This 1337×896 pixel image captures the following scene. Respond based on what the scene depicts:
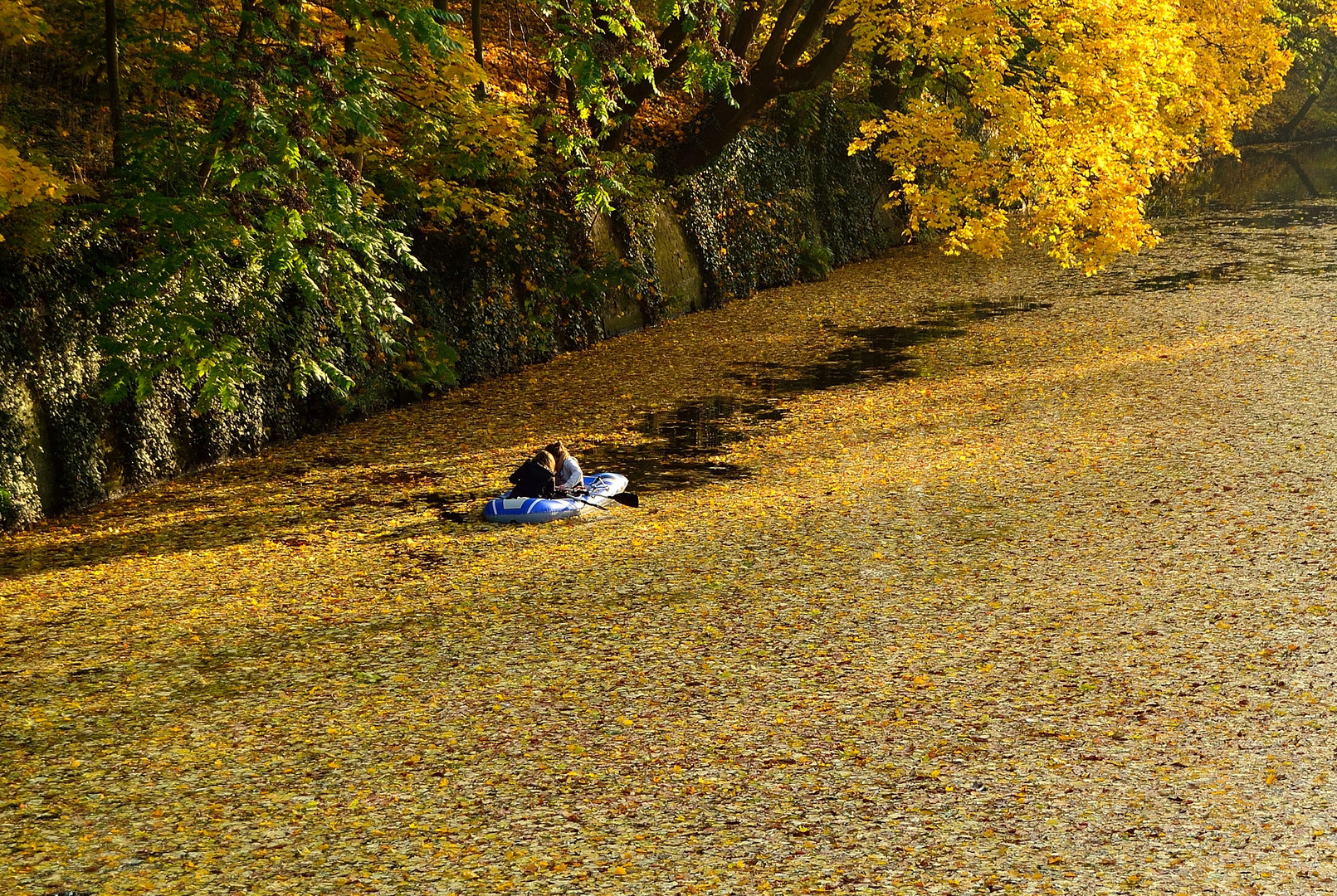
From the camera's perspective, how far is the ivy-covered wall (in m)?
9.77

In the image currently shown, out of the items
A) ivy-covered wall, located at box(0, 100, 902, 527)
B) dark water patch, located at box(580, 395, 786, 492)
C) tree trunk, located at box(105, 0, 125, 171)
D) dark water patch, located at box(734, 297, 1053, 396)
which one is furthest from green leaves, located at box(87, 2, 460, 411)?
dark water patch, located at box(734, 297, 1053, 396)

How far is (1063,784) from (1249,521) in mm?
4128

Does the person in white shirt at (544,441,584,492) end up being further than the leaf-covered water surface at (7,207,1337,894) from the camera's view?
Yes

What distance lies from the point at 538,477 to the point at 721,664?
133 inches

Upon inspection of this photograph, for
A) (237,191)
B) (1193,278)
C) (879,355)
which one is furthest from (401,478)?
(1193,278)

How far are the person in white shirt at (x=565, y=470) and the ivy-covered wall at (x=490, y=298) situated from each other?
3478 millimetres

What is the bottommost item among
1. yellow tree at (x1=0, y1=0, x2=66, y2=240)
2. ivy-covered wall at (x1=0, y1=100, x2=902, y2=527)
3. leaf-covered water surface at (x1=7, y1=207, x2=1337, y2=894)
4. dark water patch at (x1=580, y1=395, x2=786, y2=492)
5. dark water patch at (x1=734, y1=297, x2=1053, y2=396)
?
leaf-covered water surface at (x1=7, y1=207, x2=1337, y2=894)

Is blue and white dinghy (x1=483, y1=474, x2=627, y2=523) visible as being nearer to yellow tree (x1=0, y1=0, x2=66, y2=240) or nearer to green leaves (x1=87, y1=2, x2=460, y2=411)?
green leaves (x1=87, y1=2, x2=460, y2=411)

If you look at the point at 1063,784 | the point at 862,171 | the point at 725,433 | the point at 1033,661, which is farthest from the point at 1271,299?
the point at 1063,784

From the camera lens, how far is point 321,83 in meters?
9.91

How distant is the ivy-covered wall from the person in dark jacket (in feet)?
10.9

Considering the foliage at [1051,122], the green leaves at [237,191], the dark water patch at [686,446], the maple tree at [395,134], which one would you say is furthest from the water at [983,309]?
the green leaves at [237,191]

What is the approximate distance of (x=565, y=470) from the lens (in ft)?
32.7

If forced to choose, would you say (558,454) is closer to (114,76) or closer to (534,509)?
(534,509)
